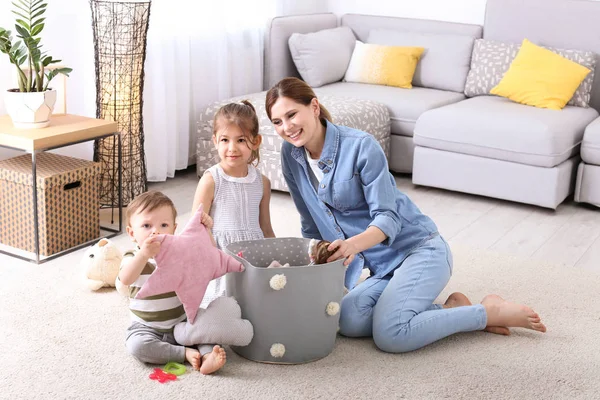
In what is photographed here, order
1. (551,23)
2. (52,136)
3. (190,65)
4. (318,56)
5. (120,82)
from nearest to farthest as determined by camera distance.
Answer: (52,136) < (120,82) < (190,65) < (551,23) < (318,56)

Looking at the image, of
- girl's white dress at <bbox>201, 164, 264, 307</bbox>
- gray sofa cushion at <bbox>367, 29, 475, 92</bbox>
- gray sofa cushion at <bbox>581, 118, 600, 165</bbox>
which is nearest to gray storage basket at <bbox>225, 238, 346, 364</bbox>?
girl's white dress at <bbox>201, 164, 264, 307</bbox>

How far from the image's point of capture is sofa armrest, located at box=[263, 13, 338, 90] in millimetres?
4672

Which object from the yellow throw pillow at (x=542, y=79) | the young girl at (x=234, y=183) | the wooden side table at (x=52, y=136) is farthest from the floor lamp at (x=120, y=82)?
the yellow throw pillow at (x=542, y=79)

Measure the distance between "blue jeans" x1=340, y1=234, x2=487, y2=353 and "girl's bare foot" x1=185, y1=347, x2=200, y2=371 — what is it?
18.3 inches

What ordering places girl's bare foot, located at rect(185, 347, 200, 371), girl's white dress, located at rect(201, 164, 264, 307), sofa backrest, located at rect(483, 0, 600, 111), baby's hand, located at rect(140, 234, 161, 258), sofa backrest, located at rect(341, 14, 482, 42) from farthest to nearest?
sofa backrest, located at rect(341, 14, 482, 42) → sofa backrest, located at rect(483, 0, 600, 111) → girl's white dress, located at rect(201, 164, 264, 307) → girl's bare foot, located at rect(185, 347, 200, 371) → baby's hand, located at rect(140, 234, 161, 258)

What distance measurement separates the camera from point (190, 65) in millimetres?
4270

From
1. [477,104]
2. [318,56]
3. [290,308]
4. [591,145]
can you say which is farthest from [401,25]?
[290,308]

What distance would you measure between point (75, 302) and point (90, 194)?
0.66m

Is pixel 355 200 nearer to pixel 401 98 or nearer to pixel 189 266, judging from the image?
pixel 189 266

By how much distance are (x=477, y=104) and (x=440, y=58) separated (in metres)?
0.64

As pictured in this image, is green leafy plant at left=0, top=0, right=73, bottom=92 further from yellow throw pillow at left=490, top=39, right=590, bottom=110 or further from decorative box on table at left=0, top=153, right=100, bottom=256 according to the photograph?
yellow throw pillow at left=490, top=39, right=590, bottom=110

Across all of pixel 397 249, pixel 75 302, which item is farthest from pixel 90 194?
pixel 397 249

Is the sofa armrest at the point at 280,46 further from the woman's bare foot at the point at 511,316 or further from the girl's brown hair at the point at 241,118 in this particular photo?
the woman's bare foot at the point at 511,316

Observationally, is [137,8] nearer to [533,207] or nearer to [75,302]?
[75,302]
